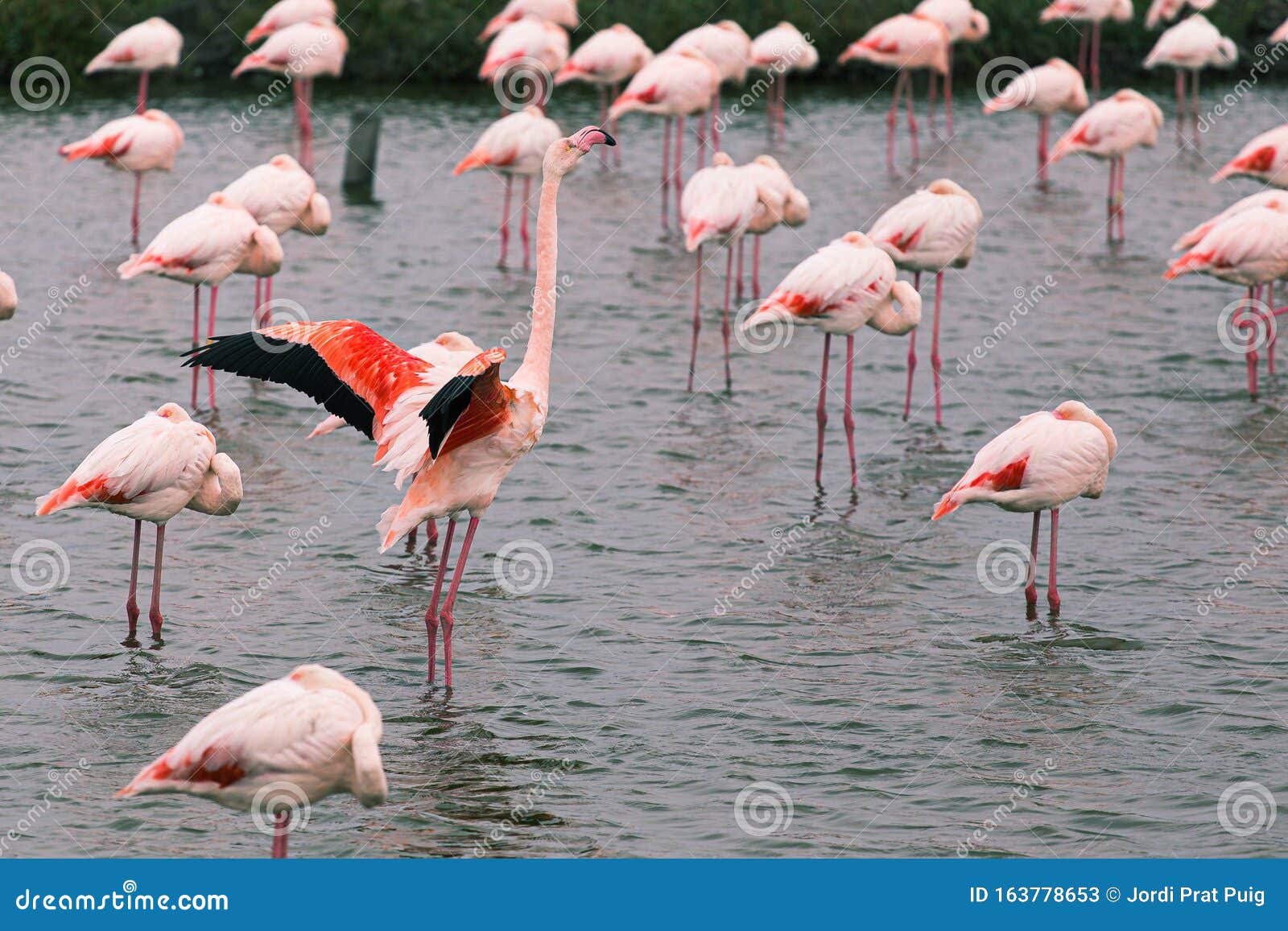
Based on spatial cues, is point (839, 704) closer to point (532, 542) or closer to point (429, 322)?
point (532, 542)

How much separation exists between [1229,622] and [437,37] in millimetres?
16546

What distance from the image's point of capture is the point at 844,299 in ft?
34.0

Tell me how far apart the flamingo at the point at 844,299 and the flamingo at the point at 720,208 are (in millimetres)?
1711

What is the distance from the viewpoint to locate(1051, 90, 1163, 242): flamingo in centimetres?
1644

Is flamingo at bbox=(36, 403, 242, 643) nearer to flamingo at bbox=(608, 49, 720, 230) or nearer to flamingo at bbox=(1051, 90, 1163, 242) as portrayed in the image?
flamingo at bbox=(608, 49, 720, 230)

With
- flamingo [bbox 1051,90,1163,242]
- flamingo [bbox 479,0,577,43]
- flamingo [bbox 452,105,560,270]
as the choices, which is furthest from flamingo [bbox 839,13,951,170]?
flamingo [bbox 452,105,560,270]

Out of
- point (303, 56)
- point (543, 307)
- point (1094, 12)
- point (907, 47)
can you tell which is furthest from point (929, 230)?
point (1094, 12)

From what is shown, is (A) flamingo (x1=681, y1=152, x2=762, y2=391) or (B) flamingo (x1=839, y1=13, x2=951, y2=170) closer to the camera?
(A) flamingo (x1=681, y1=152, x2=762, y2=391)

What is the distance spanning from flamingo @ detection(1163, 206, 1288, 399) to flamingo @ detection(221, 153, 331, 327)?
5969 millimetres

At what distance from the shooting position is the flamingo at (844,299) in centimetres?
1030

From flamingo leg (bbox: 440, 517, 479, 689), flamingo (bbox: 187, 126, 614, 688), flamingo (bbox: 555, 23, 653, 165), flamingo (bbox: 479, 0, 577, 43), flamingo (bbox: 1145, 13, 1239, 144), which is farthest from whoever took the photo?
flamingo (bbox: 479, 0, 577, 43)

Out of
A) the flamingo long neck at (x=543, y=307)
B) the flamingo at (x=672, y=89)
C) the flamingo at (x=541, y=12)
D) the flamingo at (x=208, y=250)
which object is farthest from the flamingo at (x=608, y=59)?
the flamingo long neck at (x=543, y=307)

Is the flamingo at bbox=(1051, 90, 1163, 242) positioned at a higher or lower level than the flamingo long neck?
higher

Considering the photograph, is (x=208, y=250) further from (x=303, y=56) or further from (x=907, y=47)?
(x=907, y=47)
